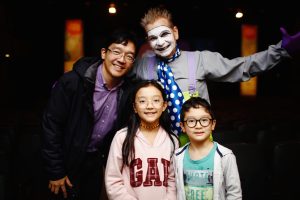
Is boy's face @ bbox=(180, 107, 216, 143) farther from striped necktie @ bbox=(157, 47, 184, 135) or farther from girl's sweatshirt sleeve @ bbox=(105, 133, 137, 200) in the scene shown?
girl's sweatshirt sleeve @ bbox=(105, 133, 137, 200)

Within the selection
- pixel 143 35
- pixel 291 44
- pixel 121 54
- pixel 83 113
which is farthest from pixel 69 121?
pixel 143 35

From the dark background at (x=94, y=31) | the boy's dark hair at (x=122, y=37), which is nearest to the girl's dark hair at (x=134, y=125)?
the boy's dark hair at (x=122, y=37)

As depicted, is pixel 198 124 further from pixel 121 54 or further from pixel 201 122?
pixel 121 54

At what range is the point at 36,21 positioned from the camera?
446 inches

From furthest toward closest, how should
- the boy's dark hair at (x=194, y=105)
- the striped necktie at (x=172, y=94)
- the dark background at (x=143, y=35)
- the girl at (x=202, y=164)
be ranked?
the dark background at (x=143, y=35) < the striped necktie at (x=172, y=94) < the boy's dark hair at (x=194, y=105) < the girl at (x=202, y=164)

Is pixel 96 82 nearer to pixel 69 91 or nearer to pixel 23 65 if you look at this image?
pixel 69 91

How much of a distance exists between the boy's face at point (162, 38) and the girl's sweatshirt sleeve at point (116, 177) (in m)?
0.58

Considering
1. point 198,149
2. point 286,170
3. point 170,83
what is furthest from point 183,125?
point 286,170

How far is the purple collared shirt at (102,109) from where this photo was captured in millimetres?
2092

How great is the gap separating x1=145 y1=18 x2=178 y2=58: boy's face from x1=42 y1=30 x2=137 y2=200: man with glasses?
0.12 metres

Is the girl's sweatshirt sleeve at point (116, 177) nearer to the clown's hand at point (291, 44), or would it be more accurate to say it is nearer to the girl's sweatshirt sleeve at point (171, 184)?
the girl's sweatshirt sleeve at point (171, 184)

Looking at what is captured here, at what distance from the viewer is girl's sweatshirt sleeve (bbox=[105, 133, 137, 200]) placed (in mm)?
1795

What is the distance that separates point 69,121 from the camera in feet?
6.66

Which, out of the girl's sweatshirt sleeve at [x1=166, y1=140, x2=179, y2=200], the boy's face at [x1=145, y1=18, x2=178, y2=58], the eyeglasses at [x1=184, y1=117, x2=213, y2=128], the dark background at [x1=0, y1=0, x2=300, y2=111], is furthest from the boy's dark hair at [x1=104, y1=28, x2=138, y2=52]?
the dark background at [x1=0, y1=0, x2=300, y2=111]
